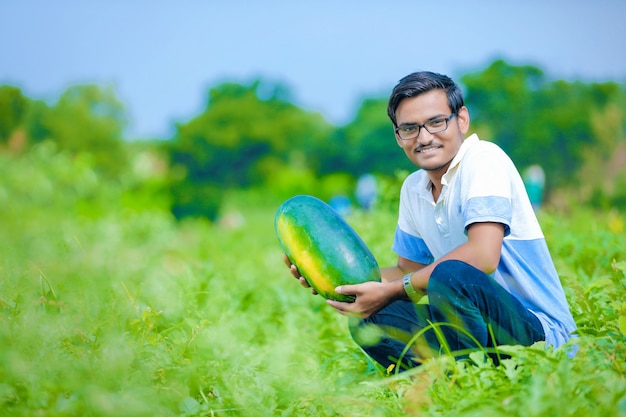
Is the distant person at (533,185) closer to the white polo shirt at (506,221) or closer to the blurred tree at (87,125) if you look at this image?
the white polo shirt at (506,221)

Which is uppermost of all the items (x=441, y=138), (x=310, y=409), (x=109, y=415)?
(x=441, y=138)

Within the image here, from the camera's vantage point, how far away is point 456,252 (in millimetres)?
2590

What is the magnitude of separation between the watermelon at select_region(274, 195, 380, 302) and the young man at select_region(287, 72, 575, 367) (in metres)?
0.08

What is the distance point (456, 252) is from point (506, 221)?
0.23 m

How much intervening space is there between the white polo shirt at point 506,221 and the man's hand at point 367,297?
0.38 metres

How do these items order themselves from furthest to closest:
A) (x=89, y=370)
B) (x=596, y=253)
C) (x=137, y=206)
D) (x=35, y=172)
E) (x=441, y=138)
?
(x=137, y=206), (x=35, y=172), (x=596, y=253), (x=441, y=138), (x=89, y=370)

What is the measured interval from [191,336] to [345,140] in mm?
23042

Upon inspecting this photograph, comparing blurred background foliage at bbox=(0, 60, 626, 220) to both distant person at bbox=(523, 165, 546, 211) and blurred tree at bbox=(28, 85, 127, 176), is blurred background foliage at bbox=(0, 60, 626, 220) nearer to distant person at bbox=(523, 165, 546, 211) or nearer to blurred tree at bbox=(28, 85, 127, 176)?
blurred tree at bbox=(28, 85, 127, 176)

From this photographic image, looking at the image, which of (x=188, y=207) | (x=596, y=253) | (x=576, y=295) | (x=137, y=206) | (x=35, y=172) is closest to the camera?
(x=576, y=295)

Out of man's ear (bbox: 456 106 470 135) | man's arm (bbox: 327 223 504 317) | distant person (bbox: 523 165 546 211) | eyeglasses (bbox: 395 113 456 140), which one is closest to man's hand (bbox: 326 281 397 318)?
man's arm (bbox: 327 223 504 317)

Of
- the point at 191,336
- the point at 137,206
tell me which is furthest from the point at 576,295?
the point at 137,206

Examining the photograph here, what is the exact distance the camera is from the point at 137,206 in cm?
1847

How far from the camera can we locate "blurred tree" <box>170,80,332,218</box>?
93.6ft

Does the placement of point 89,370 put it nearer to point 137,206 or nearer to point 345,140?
point 137,206
